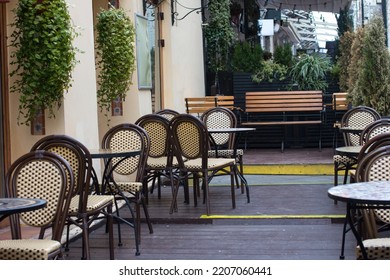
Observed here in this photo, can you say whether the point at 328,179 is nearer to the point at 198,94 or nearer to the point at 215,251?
the point at 215,251

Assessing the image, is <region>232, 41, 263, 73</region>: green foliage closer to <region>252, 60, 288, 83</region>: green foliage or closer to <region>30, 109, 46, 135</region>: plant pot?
<region>252, 60, 288, 83</region>: green foliage

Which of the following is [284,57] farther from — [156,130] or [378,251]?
[378,251]

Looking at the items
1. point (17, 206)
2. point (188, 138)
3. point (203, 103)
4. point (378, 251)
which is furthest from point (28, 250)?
point (203, 103)

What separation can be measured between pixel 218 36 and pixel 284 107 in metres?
2.22

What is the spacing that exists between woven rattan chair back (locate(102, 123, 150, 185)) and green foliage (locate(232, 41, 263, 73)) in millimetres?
6419

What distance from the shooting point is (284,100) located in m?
10.8

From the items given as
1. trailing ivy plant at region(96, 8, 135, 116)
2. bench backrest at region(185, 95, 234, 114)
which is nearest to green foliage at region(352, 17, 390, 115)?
bench backrest at region(185, 95, 234, 114)

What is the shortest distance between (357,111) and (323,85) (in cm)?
454

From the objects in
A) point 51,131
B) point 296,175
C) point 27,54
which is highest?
point 27,54

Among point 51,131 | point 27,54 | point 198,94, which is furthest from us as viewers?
point 198,94

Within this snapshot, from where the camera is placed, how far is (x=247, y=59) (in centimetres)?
1159

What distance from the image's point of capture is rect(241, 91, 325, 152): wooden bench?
1070cm

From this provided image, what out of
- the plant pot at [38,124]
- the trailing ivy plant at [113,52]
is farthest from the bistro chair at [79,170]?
the trailing ivy plant at [113,52]
